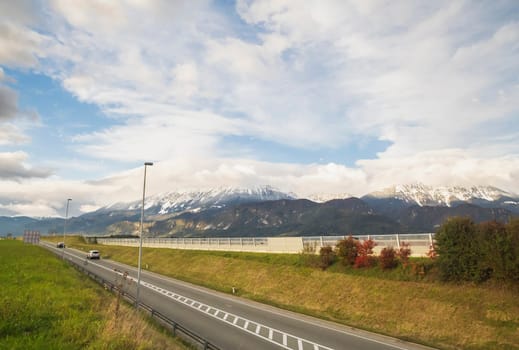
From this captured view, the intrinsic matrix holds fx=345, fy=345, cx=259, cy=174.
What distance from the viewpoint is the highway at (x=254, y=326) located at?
20141 mm

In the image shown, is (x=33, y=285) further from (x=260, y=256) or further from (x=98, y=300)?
(x=260, y=256)

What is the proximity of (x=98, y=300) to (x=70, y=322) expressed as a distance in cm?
821

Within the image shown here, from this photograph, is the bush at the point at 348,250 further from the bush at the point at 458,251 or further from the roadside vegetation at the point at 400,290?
the bush at the point at 458,251

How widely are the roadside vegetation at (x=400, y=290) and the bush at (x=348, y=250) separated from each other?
10 centimetres

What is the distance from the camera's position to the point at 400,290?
27.7 m

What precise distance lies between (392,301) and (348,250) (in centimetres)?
871

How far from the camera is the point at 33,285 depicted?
83.4 feet

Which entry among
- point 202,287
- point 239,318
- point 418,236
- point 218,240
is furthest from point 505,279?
point 218,240

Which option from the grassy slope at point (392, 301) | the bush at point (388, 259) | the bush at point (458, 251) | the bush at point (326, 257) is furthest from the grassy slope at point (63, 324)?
the bush at point (326, 257)

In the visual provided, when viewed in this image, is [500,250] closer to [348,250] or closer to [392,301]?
[392,301]

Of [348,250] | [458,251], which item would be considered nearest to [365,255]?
[348,250]

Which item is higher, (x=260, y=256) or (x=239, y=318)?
(x=260, y=256)

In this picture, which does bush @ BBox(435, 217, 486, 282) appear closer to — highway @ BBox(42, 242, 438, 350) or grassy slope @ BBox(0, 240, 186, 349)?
highway @ BBox(42, 242, 438, 350)

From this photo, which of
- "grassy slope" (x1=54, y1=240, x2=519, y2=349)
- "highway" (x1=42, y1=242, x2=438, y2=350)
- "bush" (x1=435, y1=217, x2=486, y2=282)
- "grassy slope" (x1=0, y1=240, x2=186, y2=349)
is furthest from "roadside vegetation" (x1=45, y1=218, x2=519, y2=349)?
"grassy slope" (x1=0, y1=240, x2=186, y2=349)
